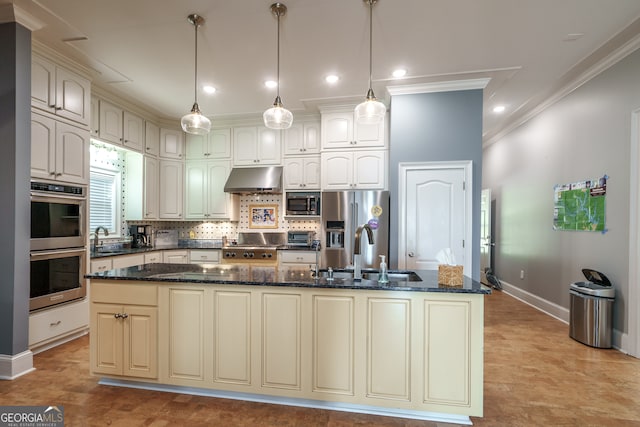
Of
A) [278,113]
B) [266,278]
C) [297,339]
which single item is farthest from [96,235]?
[297,339]

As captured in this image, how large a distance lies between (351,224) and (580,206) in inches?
108

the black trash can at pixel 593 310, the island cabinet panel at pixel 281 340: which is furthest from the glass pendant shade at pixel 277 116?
the black trash can at pixel 593 310

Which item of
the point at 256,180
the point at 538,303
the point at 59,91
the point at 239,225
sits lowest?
the point at 538,303

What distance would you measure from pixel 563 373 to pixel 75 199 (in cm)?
499

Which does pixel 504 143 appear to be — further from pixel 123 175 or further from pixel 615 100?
pixel 123 175

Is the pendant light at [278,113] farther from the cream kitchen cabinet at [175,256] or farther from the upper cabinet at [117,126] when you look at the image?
the cream kitchen cabinet at [175,256]

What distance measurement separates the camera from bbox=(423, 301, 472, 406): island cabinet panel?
1858 mm

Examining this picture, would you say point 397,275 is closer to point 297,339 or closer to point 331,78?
point 297,339

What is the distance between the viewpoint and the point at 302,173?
465 cm

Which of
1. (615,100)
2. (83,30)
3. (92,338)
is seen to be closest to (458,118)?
(615,100)

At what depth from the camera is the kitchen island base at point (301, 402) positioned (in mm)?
1920

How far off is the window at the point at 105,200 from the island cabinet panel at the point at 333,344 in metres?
3.88

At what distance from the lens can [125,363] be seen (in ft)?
7.29

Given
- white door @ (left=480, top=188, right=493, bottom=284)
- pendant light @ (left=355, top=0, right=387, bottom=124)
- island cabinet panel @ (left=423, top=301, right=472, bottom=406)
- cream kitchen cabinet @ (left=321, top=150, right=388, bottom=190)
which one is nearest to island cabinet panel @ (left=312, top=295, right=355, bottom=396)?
island cabinet panel @ (left=423, top=301, right=472, bottom=406)
